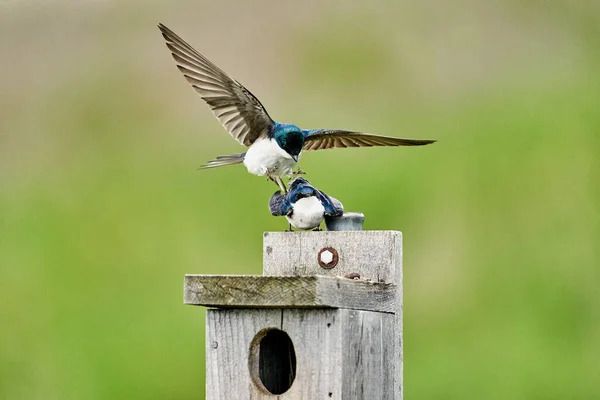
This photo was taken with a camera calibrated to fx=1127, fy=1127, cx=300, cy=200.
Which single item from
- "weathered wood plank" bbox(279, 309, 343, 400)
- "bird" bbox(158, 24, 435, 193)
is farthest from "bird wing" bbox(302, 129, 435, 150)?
"weathered wood plank" bbox(279, 309, 343, 400)

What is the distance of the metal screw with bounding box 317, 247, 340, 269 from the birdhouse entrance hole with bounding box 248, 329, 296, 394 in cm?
17

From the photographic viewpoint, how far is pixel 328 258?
7.82 ft

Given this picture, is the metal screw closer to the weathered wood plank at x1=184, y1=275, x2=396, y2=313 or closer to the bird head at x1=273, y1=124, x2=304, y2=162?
the weathered wood plank at x1=184, y1=275, x2=396, y2=313

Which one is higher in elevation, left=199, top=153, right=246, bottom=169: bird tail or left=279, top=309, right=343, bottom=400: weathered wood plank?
left=199, top=153, right=246, bottom=169: bird tail

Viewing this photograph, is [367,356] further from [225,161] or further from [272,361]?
[225,161]

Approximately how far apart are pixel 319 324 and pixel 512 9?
17.8 ft

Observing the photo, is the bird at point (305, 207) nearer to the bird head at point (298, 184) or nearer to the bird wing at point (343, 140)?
the bird head at point (298, 184)

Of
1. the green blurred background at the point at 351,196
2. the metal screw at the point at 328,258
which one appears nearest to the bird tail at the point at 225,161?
the metal screw at the point at 328,258

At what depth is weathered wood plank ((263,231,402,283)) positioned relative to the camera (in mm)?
2357

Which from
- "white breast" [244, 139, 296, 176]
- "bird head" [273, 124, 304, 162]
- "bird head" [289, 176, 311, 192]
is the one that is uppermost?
"bird head" [273, 124, 304, 162]

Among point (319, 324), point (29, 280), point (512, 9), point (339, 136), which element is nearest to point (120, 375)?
point (29, 280)

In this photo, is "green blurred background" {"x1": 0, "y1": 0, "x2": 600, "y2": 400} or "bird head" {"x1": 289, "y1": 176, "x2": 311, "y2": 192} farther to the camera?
"green blurred background" {"x1": 0, "y1": 0, "x2": 600, "y2": 400}

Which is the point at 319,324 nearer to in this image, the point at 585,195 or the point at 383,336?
the point at 383,336

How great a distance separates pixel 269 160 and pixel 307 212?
16.4 inches
